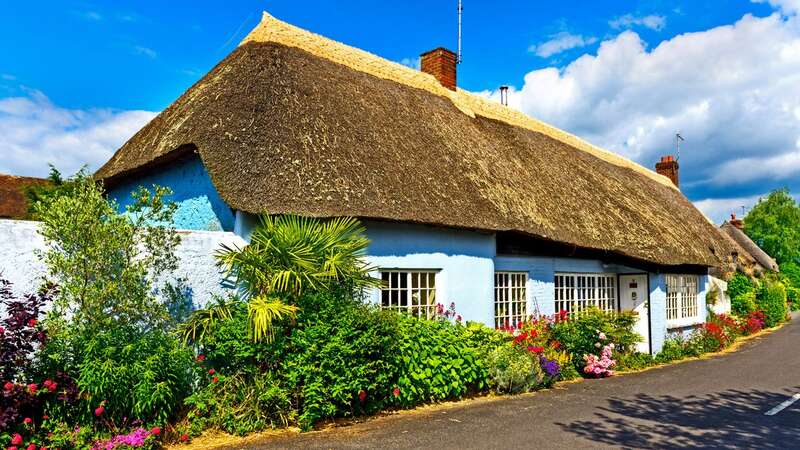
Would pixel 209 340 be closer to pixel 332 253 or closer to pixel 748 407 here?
pixel 332 253

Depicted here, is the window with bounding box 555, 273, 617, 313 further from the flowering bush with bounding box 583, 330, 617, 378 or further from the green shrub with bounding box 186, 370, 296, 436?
the green shrub with bounding box 186, 370, 296, 436

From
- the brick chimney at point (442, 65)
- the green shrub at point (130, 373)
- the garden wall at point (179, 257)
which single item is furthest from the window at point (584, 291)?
the green shrub at point (130, 373)

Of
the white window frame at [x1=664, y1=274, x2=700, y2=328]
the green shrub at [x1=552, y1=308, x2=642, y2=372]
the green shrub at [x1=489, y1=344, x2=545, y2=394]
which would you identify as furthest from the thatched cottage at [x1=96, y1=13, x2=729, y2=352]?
the green shrub at [x1=489, y1=344, x2=545, y2=394]

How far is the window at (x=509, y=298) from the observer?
12.0m

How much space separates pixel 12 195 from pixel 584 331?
879 inches

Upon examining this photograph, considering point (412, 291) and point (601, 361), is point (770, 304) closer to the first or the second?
point (601, 361)

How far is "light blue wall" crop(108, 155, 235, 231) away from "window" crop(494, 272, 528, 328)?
5.73 m

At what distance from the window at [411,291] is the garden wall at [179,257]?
276 cm

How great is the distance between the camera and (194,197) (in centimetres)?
967

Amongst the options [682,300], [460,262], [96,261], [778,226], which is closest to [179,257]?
[96,261]

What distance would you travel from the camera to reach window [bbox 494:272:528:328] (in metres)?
12.0

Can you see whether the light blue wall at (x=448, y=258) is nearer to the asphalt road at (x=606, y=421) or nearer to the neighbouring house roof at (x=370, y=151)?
the neighbouring house roof at (x=370, y=151)

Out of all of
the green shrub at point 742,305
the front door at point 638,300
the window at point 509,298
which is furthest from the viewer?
the green shrub at point 742,305

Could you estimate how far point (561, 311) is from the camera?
1262cm
